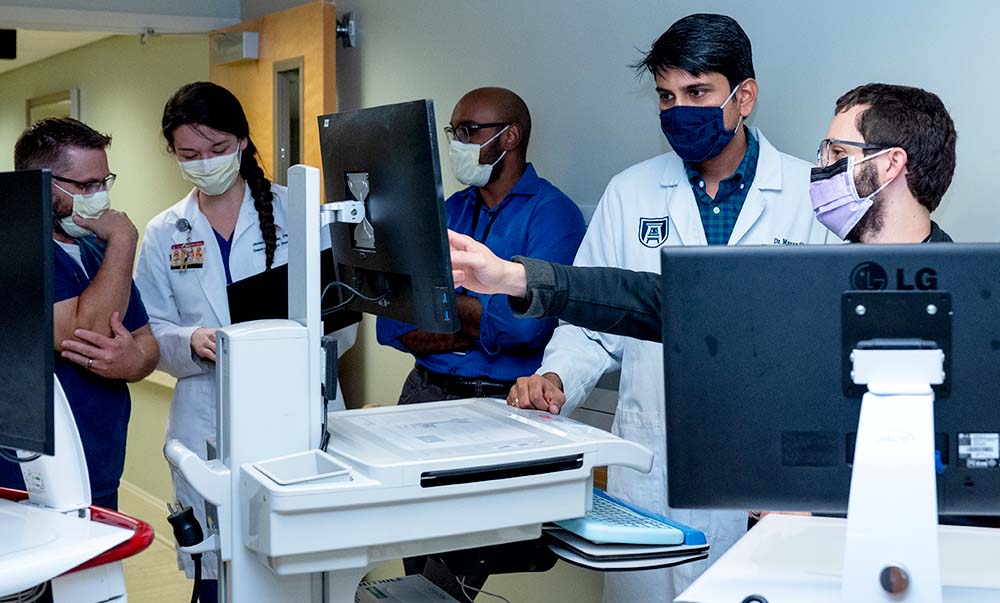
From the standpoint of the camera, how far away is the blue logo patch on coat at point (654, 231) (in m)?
2.35

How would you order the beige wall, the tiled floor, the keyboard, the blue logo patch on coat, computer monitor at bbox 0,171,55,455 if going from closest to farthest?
computer monitor at bbox 0,171,55,455, the keyboard, the blue logo patch on coat, the tiled floor, the beige wall

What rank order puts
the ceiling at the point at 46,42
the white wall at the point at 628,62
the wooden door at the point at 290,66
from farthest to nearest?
the ceiling at the point at 46,42 → the wooden door at the point at 290,66 → the white wall at the point at 628,62

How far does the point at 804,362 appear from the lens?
1157 mm

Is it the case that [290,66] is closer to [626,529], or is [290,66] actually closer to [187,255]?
[187,255]

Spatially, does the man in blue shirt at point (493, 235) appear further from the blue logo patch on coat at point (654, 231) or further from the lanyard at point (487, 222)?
the blue logo patch on coat at point (654, 231)

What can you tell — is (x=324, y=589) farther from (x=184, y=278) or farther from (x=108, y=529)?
(x=184, y=278)

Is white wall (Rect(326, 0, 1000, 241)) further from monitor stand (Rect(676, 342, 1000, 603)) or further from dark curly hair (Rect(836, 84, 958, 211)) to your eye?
monitor stand (Rect(676, 342, 1000, 603))

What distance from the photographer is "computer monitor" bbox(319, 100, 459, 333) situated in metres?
1.55

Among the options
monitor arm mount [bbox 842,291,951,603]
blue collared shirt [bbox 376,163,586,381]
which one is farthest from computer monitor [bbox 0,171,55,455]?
blue collared shirt [bbox 376,163,586,381]

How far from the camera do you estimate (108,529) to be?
155 centimetres

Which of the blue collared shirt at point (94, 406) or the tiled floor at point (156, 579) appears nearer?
the blue collared shirt at point (94, 406)

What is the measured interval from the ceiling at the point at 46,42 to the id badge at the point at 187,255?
338 cm

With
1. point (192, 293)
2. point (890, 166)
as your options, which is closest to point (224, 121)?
point (192, 293)

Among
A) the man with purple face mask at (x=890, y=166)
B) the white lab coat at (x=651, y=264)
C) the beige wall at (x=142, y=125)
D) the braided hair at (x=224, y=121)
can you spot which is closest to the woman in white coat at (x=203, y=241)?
the braided hair at (x=224, y=121)
